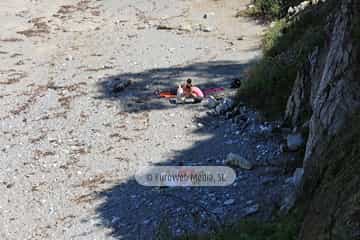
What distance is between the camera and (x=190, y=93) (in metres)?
11.6

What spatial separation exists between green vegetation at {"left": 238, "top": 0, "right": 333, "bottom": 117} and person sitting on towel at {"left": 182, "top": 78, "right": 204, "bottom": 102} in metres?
0.99

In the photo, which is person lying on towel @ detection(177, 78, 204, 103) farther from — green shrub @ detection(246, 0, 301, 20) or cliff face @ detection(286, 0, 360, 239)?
green shrub @ detection(246, 0, 301, 20)

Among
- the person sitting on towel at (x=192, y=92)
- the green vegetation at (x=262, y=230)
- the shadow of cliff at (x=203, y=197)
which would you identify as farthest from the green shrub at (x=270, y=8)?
the green vegetation at (x=262, y=230)

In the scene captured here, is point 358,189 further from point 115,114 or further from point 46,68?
point 46,68

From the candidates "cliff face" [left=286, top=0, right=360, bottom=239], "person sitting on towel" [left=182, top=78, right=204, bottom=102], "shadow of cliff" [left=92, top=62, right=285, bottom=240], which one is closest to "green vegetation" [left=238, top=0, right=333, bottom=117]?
"shadow of cliff" [left=92, top=62, right=285, bottom=240]

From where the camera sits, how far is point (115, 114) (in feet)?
38.1

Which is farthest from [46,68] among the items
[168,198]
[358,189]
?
[358,189]

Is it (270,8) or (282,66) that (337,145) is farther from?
(270,8)

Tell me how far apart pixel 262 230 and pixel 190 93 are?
6376 mm

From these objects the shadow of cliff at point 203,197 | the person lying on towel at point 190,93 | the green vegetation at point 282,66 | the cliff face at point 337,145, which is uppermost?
the cliff face at point 337,145

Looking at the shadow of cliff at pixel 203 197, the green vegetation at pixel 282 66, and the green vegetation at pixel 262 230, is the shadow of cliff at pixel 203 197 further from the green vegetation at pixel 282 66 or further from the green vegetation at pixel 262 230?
the green vegetation at pixel 282 66

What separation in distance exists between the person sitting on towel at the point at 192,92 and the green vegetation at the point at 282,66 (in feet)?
3.25

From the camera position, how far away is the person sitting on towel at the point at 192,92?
11.5 metres

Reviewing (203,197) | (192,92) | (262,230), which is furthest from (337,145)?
(192,92)
